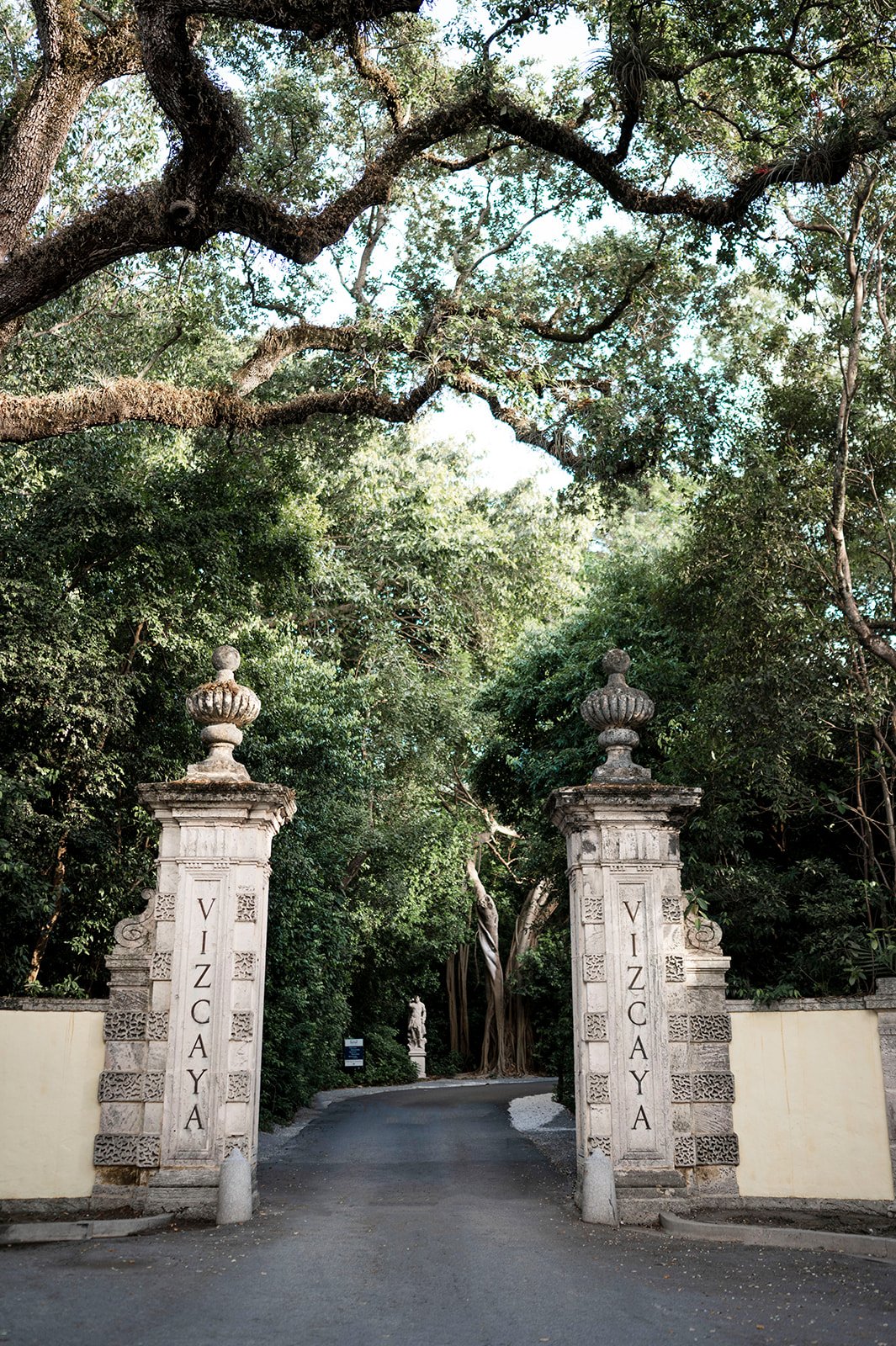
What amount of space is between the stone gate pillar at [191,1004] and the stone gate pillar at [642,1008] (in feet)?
8.08

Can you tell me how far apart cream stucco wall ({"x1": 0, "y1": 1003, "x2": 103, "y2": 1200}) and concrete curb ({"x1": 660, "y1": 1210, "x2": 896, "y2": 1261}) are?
4.23m

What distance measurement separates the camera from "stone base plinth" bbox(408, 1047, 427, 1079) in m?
32.9

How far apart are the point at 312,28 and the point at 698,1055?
792cm

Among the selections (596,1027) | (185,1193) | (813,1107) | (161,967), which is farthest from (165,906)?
(813,1107)

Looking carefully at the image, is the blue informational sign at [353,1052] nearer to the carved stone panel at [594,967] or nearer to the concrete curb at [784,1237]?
the carved stone panel at [594,967]

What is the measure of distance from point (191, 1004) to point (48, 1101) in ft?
3.94

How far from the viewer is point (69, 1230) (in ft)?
25.2

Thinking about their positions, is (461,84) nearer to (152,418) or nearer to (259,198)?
(259,198)

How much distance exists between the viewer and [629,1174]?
8.38 m

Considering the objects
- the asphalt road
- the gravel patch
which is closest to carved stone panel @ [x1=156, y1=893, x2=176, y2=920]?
the asphalt road

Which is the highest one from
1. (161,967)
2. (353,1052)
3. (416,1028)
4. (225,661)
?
(225,661)

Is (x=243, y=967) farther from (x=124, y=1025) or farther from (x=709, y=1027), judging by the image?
(x=709, y=1027)

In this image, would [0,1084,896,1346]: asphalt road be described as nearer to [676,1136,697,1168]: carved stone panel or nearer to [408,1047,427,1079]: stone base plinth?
[676,1136,697,1168]: carved stone panel

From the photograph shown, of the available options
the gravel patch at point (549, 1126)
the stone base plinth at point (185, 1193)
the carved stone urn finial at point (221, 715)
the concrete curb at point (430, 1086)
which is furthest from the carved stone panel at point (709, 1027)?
the concrete curb at point (430, 1086)
